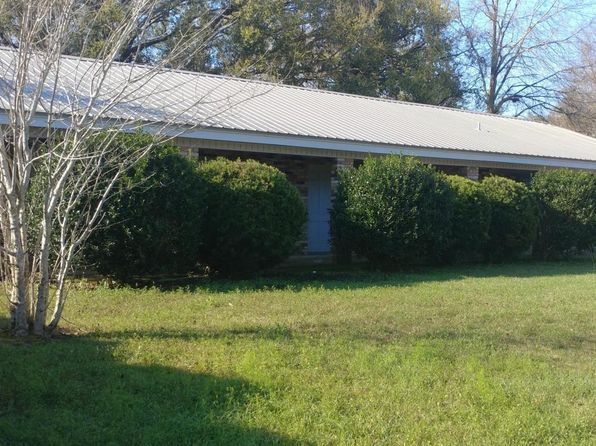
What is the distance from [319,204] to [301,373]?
1107 centimetres

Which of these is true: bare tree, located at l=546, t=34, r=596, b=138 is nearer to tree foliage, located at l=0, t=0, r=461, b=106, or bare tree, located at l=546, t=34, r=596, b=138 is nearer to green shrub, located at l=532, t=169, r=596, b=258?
tree foliage, located at l=0, t=0, r=461, b=106

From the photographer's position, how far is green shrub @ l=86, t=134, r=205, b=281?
33.1 ft

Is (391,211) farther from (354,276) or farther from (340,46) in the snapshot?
(340,46)

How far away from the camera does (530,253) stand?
18.4 m

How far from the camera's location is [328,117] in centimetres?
1722

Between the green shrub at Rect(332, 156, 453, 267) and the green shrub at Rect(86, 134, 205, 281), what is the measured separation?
3.59 meters

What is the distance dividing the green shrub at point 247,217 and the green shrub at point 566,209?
319 inches

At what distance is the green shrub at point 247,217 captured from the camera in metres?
11.5

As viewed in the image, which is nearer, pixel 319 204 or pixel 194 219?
pixel 194 219

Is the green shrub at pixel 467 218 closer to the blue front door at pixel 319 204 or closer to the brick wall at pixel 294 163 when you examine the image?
the brick wall at pixel 294 163

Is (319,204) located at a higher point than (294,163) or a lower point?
lower

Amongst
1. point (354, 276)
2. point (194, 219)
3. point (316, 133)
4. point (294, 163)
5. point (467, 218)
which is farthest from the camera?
point (294, 163)

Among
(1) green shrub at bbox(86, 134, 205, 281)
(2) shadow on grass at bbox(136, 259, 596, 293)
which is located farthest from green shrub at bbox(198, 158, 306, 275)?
(1) green shrub at bbox(86, 134, 205, 281)

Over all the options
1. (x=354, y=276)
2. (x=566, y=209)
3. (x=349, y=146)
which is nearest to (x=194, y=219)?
(x=354, y=276)
